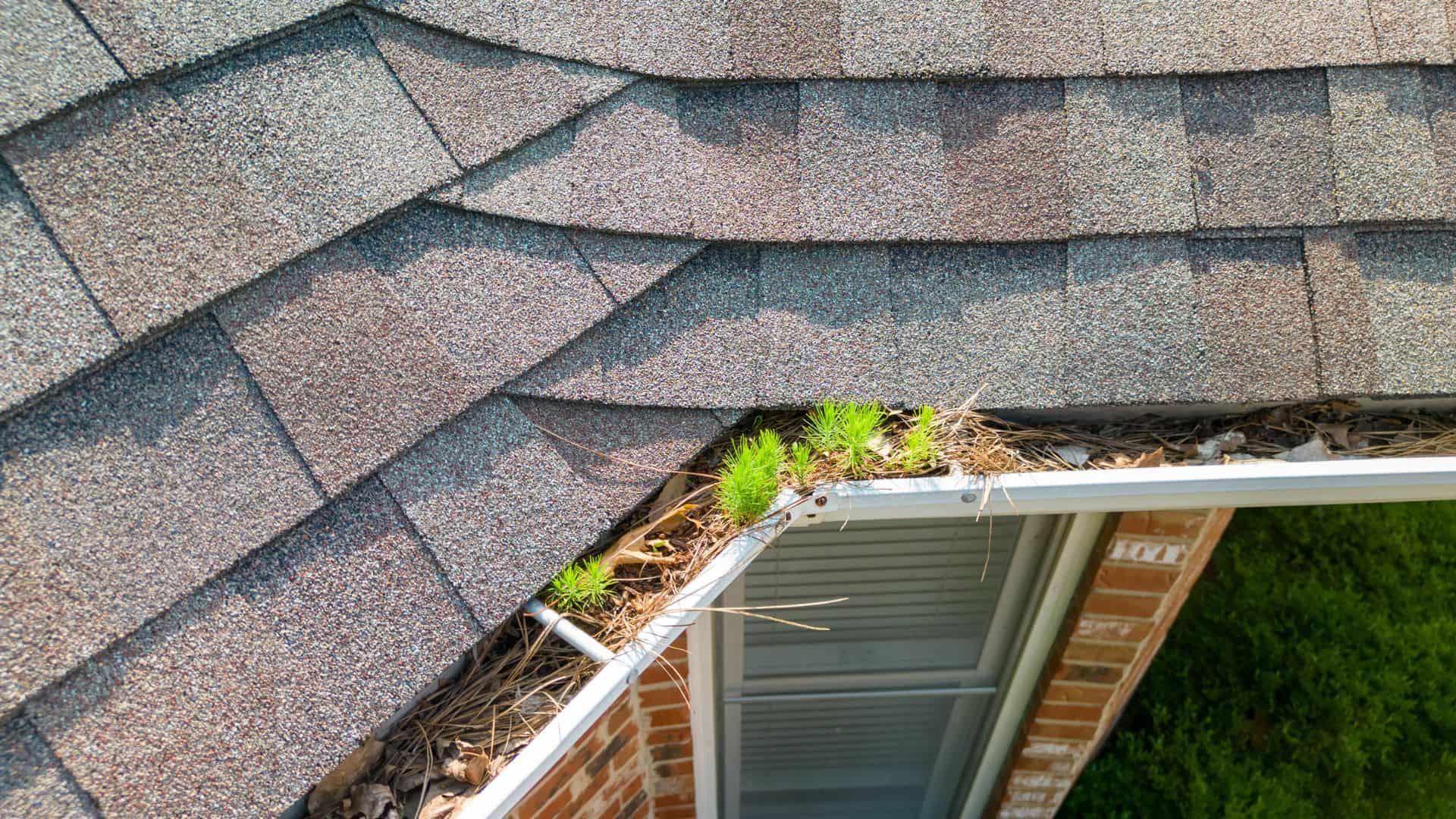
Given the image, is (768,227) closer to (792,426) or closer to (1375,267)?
(792,426)

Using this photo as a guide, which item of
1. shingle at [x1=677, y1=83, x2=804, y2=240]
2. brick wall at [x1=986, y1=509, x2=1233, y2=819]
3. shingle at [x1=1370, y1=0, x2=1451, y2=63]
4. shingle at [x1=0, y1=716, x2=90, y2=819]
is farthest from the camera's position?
brick wall at [x1=986, y1=509, x2=1233, y2=819]

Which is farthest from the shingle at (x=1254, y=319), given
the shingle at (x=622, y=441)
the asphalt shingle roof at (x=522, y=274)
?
the shingle at (x=622, y=441)

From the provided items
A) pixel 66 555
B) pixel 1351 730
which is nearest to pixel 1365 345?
pixel 66 555

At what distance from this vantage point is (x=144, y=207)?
1.56 m

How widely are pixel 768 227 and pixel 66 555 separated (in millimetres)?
1432

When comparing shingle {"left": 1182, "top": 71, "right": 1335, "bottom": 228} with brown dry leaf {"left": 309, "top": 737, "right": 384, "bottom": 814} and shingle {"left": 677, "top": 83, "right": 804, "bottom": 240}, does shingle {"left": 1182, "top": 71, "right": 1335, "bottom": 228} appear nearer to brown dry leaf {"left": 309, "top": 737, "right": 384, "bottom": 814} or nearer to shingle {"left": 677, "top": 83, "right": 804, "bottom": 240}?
shingle {"left": 677, "top": 83, "right": 804, "bottom": 240}

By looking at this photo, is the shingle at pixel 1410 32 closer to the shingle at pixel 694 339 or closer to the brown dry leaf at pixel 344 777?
the shingle at pixel 694 339

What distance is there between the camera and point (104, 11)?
1.56m

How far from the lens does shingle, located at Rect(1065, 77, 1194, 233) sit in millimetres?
2195

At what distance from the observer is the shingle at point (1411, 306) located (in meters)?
2.22

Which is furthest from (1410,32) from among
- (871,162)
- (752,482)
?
(752,482)

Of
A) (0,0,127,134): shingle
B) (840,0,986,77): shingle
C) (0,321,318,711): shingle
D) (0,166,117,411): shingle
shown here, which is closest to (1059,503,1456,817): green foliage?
(840,0,986,77): shingle

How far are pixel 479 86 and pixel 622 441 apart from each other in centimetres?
77

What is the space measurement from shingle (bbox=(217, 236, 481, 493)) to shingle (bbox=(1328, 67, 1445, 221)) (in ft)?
6.72
